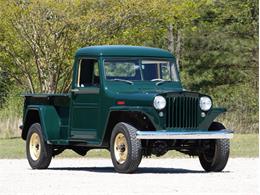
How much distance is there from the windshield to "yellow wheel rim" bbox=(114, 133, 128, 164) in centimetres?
155

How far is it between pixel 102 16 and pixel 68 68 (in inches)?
89.8

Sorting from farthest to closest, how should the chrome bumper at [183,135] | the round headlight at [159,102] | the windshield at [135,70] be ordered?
the windshield at [135,70], the round headlight at [159,102], the chrome bumper at [183,135]

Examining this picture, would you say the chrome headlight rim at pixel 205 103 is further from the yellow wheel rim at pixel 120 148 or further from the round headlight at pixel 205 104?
the yellow wheel rim at pixel 120 148

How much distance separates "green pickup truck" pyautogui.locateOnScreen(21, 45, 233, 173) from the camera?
17.0 m

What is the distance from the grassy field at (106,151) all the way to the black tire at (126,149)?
6860mm

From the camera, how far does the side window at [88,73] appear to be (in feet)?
60.9

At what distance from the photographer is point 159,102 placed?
17016mm

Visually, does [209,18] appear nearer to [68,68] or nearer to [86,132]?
[68,68]

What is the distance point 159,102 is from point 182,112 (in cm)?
57

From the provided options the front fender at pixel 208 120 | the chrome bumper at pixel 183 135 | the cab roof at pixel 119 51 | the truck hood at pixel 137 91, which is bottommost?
the chrome bumper at pixel 183 135

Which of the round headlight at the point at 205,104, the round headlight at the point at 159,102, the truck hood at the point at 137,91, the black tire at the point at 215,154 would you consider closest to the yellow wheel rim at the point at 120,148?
the truck hood at the point at 137,91

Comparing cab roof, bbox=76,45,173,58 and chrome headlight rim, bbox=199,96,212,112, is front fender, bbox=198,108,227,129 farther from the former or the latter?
cab roof, bbox=76,45,173,58

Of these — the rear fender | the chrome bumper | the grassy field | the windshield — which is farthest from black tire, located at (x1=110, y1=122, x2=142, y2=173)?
the grassy field

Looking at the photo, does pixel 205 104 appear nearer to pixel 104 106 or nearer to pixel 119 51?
pixel 104 106
